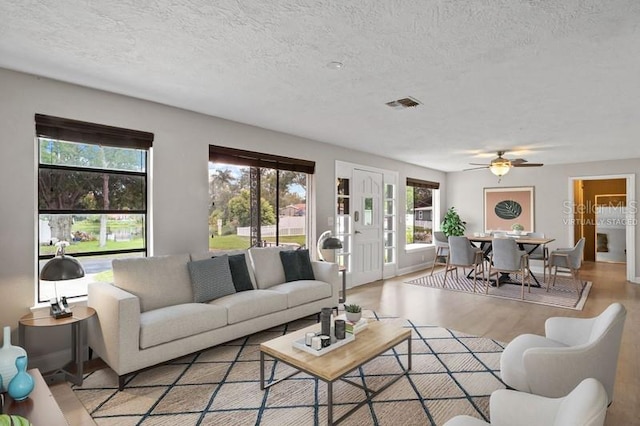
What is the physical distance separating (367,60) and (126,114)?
8.07ft

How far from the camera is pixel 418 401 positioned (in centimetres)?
247

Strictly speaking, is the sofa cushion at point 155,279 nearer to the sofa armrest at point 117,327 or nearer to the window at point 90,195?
the sofa armrest at point 117,327

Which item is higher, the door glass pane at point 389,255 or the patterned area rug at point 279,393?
the door glass pane at point 389,255

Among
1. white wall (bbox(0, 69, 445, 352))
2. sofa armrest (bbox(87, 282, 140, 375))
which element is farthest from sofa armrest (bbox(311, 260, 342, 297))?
sofa armrest (bbox(87, 282, 140, 375))

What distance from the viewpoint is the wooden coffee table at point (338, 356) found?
215cm

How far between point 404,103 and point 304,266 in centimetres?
225

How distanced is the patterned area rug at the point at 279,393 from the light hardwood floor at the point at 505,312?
77cm

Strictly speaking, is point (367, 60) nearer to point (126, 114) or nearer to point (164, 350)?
point (126, 114)

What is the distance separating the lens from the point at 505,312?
467 cm

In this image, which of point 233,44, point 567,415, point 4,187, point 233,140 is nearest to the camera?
point 567,415

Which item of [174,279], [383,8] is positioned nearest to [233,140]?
[174,279]

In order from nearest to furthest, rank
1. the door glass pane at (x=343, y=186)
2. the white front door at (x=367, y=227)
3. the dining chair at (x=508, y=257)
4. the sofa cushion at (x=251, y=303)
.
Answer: the sofa cushion at (x=251, y=303)
the dining chair at (x=508, y=257)
the door glass pane at (x=343, y=186)
the white front door at (x=367, y=227)

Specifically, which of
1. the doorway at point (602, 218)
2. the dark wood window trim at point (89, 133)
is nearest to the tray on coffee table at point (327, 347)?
the dark wood window trim at point (89, 133)

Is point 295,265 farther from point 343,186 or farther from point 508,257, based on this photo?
point 508,257
